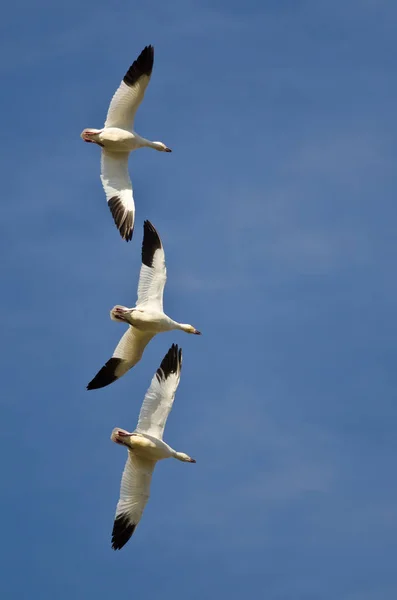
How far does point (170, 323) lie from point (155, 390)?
139 cm

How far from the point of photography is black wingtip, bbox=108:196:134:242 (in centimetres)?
2300

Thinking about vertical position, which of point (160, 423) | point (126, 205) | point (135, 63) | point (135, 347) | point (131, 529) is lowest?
point (131, 529)

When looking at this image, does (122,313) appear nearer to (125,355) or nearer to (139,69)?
(125,355)

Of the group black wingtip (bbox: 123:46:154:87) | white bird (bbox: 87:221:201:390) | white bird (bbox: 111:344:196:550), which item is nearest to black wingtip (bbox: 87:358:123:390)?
white bird (bbox: 87:221:201:390)

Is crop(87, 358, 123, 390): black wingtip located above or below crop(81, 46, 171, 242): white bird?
below

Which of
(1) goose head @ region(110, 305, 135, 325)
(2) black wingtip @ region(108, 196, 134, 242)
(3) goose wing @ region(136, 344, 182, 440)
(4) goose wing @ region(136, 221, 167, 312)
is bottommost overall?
(3) goose wing @ region(136, 344, 182, 440)

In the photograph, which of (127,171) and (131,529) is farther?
(127,171)

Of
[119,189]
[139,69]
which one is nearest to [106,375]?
[119,189]

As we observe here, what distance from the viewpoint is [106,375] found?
75.0ft

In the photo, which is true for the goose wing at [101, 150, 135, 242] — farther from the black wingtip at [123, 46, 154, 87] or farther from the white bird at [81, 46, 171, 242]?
the black wingtip at [123, 46, 154, 87]

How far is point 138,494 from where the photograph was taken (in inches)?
854

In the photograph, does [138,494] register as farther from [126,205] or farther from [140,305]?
[126,205]

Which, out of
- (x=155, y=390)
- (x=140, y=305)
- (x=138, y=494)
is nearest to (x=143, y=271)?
(x=140, y=305)

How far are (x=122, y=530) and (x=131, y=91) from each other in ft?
23.5
